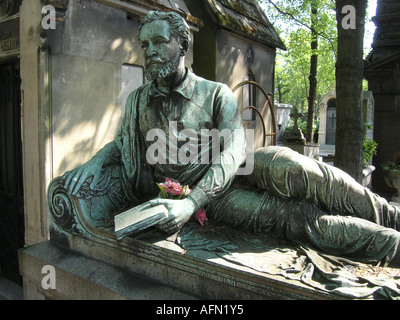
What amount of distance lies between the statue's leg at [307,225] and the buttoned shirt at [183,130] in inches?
11.4

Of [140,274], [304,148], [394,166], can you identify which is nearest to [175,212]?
[140,274]

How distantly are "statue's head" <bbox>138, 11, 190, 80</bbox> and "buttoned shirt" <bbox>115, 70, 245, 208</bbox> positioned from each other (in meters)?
0.25

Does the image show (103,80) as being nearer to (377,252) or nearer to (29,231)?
(29,231)

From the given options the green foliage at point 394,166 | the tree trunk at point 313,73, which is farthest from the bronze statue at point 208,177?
the tree trunk at point 313,73

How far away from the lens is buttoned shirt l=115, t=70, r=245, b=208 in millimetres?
2926

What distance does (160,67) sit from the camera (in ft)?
9.09

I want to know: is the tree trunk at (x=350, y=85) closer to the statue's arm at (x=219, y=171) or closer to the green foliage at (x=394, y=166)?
the green foliage at (x=394, y=166)

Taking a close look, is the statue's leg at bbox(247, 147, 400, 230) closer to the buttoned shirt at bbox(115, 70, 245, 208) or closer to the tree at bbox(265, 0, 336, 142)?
the buttoned shirt at bbox(115, 70, 245, 208)

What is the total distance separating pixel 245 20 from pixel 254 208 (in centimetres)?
668

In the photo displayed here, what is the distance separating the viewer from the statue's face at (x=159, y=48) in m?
2.73

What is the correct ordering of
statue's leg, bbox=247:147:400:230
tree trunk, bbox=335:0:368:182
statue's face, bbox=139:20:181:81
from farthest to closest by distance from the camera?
tree trunk, bbox=335:0:368:182, statue's face, bbox=139:20:181:81, statue's leg, bbox=247:147:400:230

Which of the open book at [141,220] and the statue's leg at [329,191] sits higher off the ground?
the statue's leg at [329,191]

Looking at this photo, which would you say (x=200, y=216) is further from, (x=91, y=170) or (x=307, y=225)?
(x=91, y=170)

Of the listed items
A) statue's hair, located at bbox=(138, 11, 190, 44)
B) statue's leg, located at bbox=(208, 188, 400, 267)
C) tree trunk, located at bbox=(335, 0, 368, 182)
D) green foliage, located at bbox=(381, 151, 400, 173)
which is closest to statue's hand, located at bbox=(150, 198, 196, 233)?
statue's leg, located at bbox=(208, 188, 400, 267)
